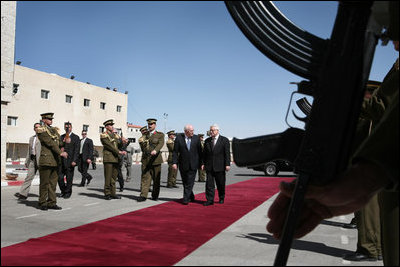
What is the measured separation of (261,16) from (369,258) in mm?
3417

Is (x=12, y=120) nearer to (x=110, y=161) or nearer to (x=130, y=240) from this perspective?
(x=110, y=161)

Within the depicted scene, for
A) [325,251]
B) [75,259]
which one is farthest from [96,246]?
[325,251]

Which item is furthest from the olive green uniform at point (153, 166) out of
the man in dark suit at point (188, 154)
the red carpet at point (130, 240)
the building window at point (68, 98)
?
the building window at point (68, 98)

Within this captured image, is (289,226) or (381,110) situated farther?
(381,110)

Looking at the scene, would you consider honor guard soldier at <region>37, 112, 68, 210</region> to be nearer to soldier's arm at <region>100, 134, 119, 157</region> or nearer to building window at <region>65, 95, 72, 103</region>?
soldier's arm at <region>100, 134, 119, 157</region>

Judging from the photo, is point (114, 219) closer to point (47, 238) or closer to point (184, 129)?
point (47, 238)

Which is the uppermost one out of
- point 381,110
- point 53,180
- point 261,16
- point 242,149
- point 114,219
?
point 261,16

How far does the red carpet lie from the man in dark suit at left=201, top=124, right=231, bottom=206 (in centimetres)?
144

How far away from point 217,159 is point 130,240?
4290mm

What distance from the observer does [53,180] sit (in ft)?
23.6

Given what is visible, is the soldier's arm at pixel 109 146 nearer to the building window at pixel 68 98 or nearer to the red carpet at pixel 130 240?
the red carpet at pixel 130 240

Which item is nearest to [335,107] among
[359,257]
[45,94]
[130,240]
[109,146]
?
[359,257]

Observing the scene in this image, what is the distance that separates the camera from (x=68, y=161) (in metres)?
9.62

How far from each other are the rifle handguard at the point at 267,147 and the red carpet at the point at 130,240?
104 inches
